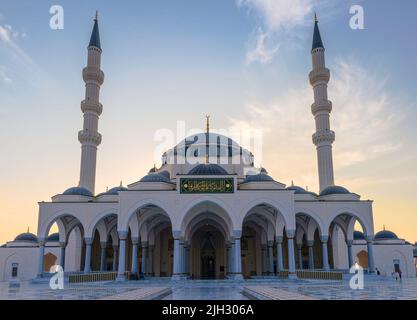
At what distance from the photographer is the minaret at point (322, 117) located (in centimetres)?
2634

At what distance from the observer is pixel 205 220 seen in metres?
28.0

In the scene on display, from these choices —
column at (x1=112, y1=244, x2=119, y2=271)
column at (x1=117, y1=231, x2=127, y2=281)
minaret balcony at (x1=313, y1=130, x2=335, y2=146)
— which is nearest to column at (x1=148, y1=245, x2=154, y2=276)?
column at (x1=112, y1=244, x2=119, y2=271)

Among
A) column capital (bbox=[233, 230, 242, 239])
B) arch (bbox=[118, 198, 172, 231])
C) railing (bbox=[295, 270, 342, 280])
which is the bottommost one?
railing (bbox=[295, 270, 342, 280])

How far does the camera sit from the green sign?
2092 cm

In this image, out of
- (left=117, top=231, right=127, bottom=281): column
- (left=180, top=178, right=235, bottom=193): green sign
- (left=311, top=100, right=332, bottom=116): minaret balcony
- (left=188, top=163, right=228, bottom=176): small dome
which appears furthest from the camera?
(left=311, top=100, right=332, bottom=116): minaret balcony

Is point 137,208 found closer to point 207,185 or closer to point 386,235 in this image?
point 207,185

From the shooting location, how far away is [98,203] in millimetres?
23156

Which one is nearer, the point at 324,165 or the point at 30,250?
the point at 324,165

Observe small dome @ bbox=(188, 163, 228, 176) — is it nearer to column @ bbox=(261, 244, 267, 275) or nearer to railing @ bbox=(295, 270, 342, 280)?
railing @ bbox=(295, 270, 342, 280)

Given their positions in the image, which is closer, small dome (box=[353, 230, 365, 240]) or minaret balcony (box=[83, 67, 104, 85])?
minaret balcony (box=[83, 67, 104, 85])

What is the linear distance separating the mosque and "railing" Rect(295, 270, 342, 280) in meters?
0.73

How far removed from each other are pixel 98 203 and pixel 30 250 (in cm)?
964
